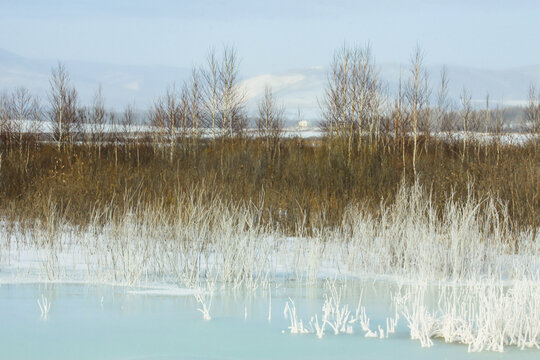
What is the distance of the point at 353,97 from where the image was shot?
15.6m

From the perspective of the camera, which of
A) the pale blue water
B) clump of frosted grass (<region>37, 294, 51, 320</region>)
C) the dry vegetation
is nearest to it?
the pale blue water

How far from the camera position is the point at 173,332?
466cm

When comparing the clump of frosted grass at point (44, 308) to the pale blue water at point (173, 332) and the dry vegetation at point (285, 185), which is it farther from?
the dry vegetation at point (285, 185)

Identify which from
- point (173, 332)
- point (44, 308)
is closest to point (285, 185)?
point (44, 308)

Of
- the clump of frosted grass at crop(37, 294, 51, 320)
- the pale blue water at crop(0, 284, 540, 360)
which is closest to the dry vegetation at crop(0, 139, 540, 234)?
the pale blue water at crop(0, 284, 540, 360)

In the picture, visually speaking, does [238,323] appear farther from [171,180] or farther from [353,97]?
[353,97]

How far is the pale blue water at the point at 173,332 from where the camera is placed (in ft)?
13.5

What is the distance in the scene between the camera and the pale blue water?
4.12 metres

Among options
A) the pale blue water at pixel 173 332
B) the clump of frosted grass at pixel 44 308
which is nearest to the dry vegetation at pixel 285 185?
the pale blue water at pixel 173 332

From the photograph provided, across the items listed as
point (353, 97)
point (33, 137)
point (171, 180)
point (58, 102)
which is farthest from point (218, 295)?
point (33, 137)

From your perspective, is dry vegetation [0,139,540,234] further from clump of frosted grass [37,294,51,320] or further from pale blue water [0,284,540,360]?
clump of frosted grass [37,294,51,320]

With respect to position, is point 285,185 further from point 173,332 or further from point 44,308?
point 173,332

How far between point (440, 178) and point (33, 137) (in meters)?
21.3

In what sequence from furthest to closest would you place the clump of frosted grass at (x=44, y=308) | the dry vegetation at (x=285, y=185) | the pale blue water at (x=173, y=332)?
the dry vegetation at (x=285, y=185), the clump of frosted grass at (x=44, y=308), the pale blue water at (x=173, y=332)
